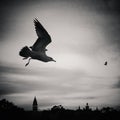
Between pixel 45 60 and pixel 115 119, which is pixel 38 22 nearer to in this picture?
pixel 45 60

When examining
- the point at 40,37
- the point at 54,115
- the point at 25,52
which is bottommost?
the point at 54,115

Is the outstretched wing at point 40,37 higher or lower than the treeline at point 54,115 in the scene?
higher

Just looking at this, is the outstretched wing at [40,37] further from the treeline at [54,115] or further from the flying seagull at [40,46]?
the treeline at [54,115]

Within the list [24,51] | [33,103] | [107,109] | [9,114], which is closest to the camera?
[24,51]

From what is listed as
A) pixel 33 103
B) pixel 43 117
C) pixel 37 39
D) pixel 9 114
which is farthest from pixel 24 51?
pixel 33 103

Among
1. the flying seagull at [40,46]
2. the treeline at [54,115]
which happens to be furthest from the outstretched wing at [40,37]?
the treeline at [54,115]

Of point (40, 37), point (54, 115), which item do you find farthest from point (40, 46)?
point (54, 115)

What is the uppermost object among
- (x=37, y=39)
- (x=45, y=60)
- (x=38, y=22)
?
(x=38, y=22)

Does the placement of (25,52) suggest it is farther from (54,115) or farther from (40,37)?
(54,115)

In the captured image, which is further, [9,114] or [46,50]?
[9,114]
